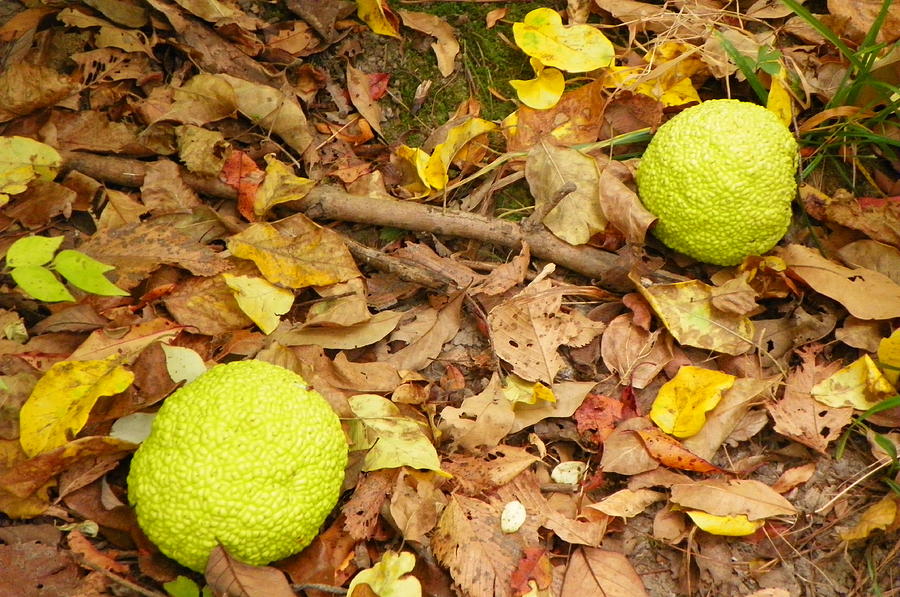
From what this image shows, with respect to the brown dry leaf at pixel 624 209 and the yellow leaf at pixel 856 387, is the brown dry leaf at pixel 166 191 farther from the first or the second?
the yellow leaf at pixel 856 387

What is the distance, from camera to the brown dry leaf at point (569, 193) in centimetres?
268

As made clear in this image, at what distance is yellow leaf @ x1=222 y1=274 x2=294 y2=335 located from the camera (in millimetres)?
2422

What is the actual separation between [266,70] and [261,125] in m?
0.23

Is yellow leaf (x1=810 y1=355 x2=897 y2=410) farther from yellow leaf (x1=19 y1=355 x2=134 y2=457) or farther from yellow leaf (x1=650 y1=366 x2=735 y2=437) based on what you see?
yellow leaf (x1=19 y1=355 x2=134 y2=457)

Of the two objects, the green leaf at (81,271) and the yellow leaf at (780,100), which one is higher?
the green leaf at (81,271)

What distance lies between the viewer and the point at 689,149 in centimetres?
247

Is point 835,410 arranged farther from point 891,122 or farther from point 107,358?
point 107,358

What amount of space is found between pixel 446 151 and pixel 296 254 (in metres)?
0.66

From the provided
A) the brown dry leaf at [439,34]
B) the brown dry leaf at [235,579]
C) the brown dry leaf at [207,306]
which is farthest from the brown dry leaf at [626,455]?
the brown dry leaf at [439,34]

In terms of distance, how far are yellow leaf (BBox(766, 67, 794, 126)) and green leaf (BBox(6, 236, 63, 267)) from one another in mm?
2353

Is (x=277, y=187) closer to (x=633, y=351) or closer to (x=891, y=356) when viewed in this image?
(x=633, y=351)

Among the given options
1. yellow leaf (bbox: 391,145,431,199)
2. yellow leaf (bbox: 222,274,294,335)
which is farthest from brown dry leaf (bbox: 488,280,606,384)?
yellow leaf (bbox: 222,274,294,335)

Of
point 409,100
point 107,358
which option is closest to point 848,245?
point 409,100

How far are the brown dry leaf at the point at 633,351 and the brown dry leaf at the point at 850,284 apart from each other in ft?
1.66
